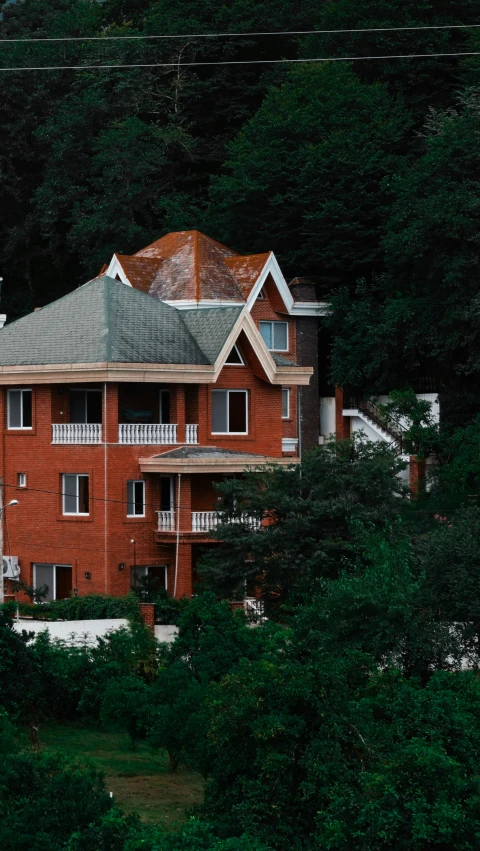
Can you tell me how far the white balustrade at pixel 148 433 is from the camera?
4322 cm

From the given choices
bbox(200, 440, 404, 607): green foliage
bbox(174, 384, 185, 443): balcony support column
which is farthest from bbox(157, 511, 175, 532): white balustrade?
bbox(200, 440, 404, 607): green foliage

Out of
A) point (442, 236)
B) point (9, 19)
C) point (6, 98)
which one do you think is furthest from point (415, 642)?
point (9, 19)

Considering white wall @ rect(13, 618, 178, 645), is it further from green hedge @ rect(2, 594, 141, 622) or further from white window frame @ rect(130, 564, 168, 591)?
white window frame @ rect(130, 564, 168, 591)

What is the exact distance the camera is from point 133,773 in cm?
3012

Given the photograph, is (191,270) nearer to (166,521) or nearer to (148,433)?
(148,433)

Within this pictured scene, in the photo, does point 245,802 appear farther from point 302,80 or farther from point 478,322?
point 302,80

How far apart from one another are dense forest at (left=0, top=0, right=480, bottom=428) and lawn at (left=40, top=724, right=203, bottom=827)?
68.8 ft

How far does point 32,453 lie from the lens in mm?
44500

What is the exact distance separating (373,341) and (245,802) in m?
30.7

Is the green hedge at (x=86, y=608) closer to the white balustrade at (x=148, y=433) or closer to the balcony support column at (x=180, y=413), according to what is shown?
the white balustrade at (x=148, y=433)

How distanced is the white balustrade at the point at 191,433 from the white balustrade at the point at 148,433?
42 cm

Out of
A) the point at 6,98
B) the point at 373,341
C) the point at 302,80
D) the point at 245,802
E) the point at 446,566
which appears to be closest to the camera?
the point at 245,802

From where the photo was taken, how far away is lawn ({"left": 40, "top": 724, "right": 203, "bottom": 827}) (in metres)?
27.5

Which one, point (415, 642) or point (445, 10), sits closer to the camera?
point (415, 642)
